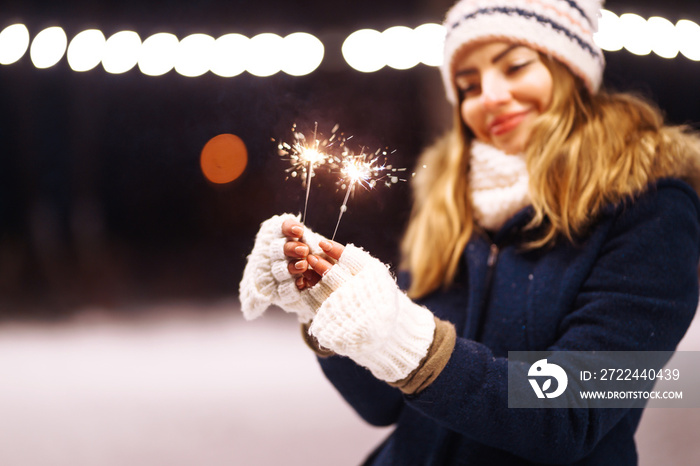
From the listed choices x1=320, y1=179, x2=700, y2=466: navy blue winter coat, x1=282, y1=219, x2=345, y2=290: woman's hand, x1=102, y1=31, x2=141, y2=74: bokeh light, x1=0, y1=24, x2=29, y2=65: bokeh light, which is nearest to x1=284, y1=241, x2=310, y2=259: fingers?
x1=282, y1=219, x2=345, y2=290: woman's hand

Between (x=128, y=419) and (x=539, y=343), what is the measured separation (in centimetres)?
96

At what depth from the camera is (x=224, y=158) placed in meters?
0.45

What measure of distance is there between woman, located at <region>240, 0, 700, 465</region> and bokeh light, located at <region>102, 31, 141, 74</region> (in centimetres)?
25

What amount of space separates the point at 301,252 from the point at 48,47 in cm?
41

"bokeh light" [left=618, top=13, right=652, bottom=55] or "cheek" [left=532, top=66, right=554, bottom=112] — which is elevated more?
"bokeh light" [left=618, top=13, right=652, bottom=55]

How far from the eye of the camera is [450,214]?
25.9 inches

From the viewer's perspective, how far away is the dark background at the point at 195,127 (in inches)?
17.1

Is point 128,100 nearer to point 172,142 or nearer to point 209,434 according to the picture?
point 172,142

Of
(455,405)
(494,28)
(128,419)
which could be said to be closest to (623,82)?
(494,28)

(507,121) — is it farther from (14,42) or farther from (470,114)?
(14,42)

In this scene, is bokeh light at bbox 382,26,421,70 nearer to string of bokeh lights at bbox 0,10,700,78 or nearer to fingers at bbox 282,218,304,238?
string of bokeh lights at bbox 0,10,700,78

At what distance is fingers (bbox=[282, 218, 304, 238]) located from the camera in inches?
15.4

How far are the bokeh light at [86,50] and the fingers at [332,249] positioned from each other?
0.36 metres

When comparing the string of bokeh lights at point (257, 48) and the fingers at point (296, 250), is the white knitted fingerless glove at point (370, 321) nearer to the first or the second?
the fingers at point (296, 250)
